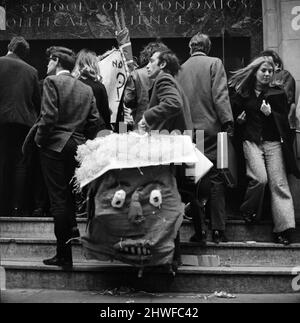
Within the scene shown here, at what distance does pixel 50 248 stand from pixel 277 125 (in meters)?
2.58

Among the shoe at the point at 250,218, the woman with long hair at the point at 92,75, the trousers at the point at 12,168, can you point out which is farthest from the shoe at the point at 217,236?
the trousers at the point at 12,168

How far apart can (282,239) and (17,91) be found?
321 cm

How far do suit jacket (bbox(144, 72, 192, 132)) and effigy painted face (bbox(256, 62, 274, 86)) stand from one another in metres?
1.24

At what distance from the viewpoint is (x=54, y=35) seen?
28.6 feet

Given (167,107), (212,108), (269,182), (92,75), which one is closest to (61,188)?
(167,107)

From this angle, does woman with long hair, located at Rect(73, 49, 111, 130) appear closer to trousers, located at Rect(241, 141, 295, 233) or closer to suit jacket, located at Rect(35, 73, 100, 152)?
suit jacket, located at Rect(35, 73, 100, 152)

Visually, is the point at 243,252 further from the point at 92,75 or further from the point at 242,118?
the point at 92,75

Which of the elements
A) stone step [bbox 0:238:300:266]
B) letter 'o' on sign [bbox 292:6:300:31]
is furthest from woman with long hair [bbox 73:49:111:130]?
letter 'o' on sign [bbox 292:6:300:31]

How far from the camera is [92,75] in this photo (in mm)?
5922

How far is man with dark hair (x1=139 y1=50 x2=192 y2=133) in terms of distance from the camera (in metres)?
4.69

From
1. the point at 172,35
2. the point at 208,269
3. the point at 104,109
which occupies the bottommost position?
the point at 208,269

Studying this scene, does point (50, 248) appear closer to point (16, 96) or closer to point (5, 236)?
point (5, 236)
